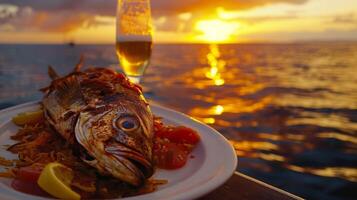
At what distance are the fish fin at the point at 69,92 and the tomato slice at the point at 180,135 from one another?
2.02 feet

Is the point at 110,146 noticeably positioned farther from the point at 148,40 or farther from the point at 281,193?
the point at 148,40

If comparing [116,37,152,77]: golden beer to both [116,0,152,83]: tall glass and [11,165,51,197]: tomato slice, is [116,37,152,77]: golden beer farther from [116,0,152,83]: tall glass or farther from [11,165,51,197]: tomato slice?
[11,165,51,197]: tomato slice

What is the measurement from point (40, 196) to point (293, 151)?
13419 mm

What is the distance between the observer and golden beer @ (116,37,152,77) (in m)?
3.51

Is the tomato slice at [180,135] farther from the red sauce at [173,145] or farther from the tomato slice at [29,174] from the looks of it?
the tomato slice at [29,174]

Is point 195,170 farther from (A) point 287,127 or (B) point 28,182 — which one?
(A) point 287,127

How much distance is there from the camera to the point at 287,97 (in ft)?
90.8

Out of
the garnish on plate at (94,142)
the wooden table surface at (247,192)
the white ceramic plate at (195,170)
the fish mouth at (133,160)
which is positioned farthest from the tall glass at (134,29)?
the fish mouth at (133,160)

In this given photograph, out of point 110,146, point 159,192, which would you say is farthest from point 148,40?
point 159,192

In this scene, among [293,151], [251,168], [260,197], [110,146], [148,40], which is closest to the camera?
[110,146]

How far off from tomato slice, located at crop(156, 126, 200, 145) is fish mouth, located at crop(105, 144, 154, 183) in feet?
2.18

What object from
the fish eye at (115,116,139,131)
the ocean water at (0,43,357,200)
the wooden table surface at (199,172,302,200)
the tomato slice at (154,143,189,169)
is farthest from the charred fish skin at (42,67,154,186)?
the ocean water at (0,43,357,200)

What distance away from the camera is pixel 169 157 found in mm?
2156

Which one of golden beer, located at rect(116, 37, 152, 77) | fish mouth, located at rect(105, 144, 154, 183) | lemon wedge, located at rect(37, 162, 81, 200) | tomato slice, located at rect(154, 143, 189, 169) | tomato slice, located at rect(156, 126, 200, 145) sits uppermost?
golden beer, located at rect(116, 37, 152, 77)
